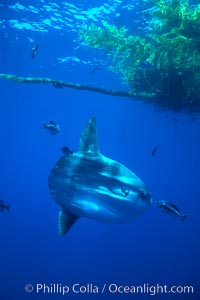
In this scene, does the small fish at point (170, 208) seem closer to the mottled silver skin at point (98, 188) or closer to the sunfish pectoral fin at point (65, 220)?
the sunfish pectoral fin at point (65, 220)

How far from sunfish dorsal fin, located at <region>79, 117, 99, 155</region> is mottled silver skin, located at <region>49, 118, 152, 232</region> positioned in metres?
0.15

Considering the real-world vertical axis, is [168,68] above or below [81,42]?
below

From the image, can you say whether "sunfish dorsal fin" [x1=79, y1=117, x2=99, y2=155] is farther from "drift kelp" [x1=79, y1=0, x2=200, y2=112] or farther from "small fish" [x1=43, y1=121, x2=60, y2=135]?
"drift kelp" [x1=79, y1=0, x2=200, y2=112]

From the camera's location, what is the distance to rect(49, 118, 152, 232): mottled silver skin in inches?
126

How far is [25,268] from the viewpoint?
81.1 ft

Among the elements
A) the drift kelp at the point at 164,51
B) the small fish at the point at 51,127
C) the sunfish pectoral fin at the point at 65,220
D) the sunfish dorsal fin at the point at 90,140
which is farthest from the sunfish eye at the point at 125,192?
the drift kelp at the point at 164,51

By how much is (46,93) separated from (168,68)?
19.0 m

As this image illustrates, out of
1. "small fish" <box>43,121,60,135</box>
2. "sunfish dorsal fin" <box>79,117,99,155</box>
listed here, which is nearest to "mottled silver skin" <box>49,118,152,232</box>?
"sunfish dorsal fin" <box>79,117,99,155</box>

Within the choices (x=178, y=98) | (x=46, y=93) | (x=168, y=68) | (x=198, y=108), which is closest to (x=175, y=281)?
(x=198, y=108)

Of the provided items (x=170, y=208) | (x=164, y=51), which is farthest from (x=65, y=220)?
(x=164, y=51)

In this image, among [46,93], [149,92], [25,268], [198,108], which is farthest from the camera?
[46,93]

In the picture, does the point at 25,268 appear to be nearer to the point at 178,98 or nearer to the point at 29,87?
the point at 29,87

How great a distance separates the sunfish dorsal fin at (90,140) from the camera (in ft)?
12.7

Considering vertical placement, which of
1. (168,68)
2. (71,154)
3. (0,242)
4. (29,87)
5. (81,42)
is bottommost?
(71,154)
